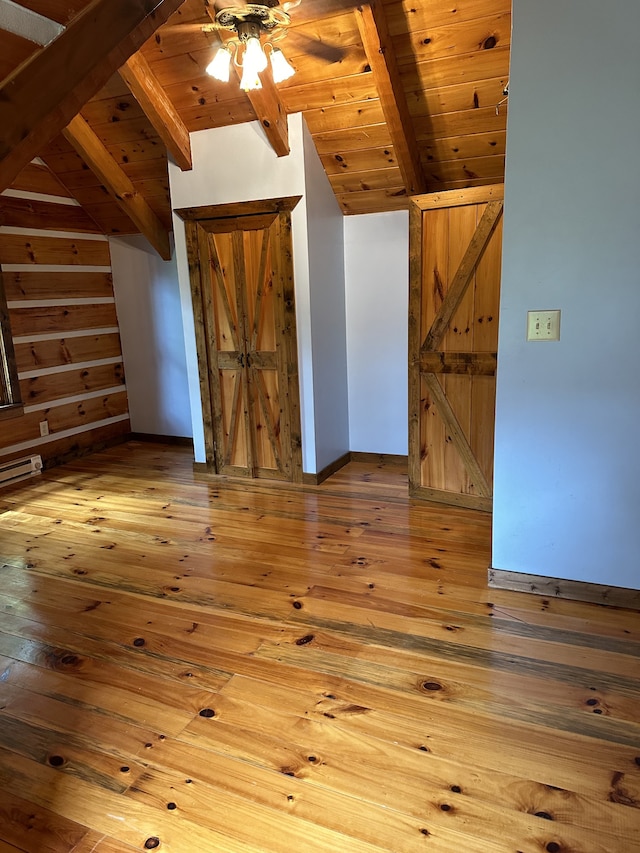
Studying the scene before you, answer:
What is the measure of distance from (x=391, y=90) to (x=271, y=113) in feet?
2.60

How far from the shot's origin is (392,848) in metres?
1.43

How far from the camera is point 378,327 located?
4.46 m

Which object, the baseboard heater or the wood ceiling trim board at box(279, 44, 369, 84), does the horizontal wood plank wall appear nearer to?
the baseboard heater

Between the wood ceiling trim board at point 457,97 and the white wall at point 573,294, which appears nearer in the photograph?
the white wall at point 573,294

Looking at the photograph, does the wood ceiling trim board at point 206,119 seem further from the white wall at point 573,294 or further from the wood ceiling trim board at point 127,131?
the white wall at point 573,294

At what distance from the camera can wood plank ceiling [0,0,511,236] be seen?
9.64 ft

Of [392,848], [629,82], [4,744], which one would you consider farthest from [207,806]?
[629,82]

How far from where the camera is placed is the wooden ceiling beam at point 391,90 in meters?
2.86

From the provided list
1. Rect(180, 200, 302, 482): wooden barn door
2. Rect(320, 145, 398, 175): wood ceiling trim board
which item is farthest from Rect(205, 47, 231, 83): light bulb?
Rect(320, 145, 398, 175): wood ceiling trim board

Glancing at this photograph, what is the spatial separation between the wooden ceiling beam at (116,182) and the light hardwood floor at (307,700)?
2736mm

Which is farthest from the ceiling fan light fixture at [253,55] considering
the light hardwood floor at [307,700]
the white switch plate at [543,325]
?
the light hardwood floor at [307,700]

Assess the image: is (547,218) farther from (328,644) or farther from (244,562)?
(244,562)

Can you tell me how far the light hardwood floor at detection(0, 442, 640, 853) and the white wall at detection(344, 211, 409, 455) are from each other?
1396 mm

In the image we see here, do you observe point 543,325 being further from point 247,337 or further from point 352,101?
point 247,337
